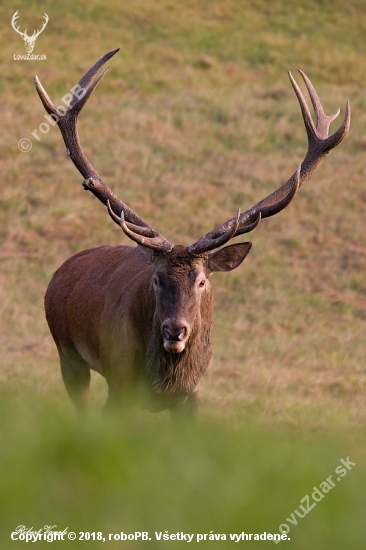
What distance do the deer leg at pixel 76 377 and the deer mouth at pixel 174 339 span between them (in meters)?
2.17

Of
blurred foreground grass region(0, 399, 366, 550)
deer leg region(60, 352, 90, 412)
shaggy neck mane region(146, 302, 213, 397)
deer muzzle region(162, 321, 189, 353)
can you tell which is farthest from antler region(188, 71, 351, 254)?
blurred foreground grass region(0, 399, 366, 550)

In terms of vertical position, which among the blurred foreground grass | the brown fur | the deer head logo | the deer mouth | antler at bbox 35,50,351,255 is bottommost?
the blurred foreground grass

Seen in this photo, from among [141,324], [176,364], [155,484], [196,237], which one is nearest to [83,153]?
[141,324]

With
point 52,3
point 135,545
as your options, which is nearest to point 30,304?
point 135,545

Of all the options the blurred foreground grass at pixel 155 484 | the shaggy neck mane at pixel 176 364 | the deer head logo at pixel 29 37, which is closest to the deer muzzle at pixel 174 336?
the shaggy neck mane at pixel 176 364

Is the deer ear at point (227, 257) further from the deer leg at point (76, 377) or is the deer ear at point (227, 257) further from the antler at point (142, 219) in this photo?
the deer leg at point (76, 377)

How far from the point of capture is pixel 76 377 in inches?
384

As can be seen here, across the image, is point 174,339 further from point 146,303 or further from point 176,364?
point 146,303

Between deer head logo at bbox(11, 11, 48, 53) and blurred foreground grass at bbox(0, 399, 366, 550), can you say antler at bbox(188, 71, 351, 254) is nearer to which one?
blurred foreground grass at bbox(0, 399, 366, 550)

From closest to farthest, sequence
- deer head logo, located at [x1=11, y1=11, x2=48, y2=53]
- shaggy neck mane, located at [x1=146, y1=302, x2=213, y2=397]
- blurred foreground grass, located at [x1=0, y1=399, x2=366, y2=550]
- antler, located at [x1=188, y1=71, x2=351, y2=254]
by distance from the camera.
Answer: blurred foreground grass, located at [x1=0, y1=399, x2=366, y2=550], shaggy neck mane, located at [x1=146, y1=302, x2=213, y2=397], antler, located at [x1=188, y1=71, x2=351, y2=254], deer head logo, located at [x1=11, y1=11, x2=48, y2=53]

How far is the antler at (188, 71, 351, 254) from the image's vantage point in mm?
8367

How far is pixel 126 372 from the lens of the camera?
8.40 meters

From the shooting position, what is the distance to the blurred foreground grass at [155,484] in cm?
375

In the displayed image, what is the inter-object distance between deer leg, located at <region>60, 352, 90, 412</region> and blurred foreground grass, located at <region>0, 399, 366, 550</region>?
14.8ft
